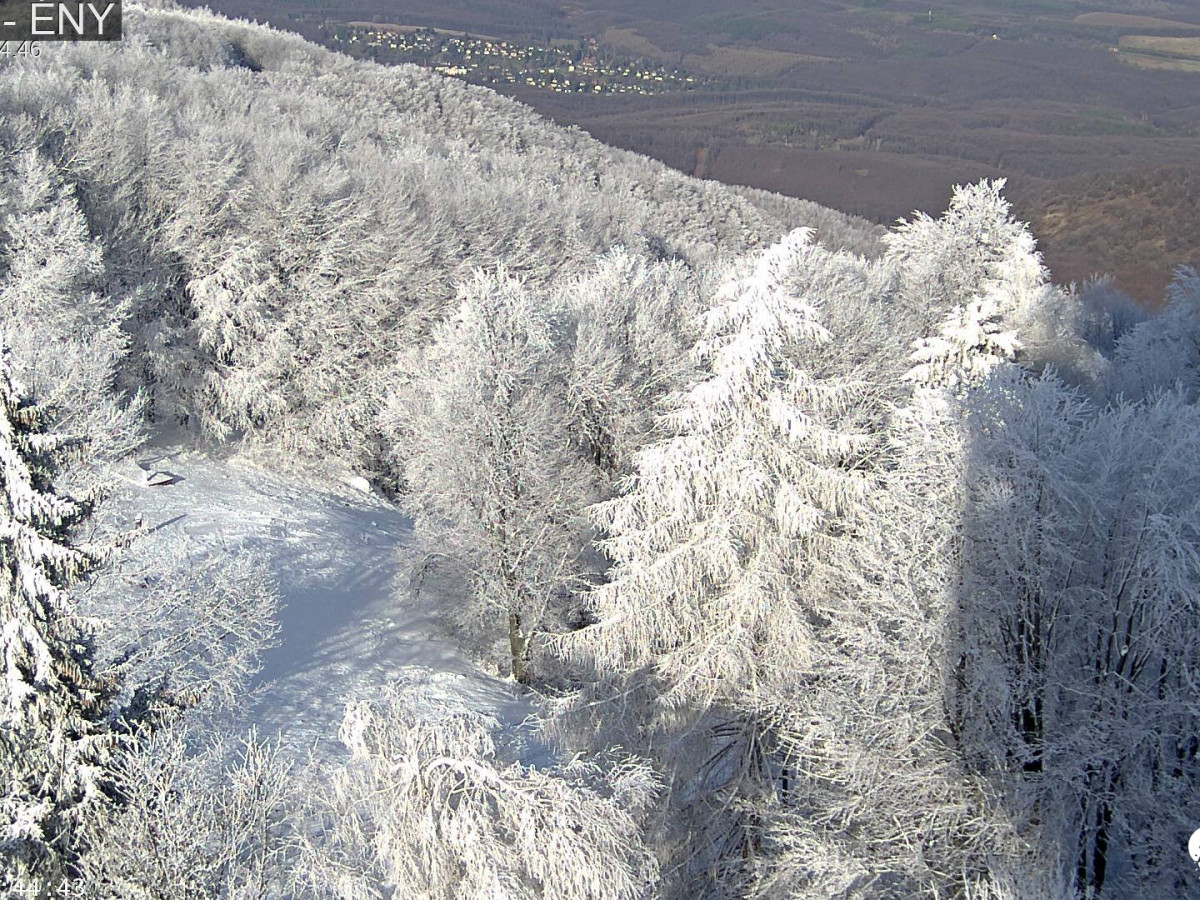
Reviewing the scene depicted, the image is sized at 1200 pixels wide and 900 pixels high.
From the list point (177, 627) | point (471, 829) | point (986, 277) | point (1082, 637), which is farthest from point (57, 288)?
point (986, 277)

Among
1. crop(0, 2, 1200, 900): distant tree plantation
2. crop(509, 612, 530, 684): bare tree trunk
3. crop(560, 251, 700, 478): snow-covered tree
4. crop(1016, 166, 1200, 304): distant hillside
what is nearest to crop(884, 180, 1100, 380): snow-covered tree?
crop(0, 2, 1200, 900): distant tree plantation

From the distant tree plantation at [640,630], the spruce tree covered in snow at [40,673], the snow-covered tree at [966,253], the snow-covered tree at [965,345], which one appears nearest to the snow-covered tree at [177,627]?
the distant tree plantation at [640,630]

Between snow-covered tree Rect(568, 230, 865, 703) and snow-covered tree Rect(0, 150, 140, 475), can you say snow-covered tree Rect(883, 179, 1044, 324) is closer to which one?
snow-covered tree Rect(568, 230, 865, 703)

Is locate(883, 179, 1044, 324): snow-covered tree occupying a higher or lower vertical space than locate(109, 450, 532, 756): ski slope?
higher

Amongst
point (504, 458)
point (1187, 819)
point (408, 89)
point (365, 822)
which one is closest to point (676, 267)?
point (504, 458)

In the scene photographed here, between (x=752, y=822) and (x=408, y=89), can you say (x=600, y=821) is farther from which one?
(x=408, y=89)

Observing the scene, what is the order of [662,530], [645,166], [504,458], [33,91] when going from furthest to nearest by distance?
[645,166], [33,91], [504,458], [662,530]
